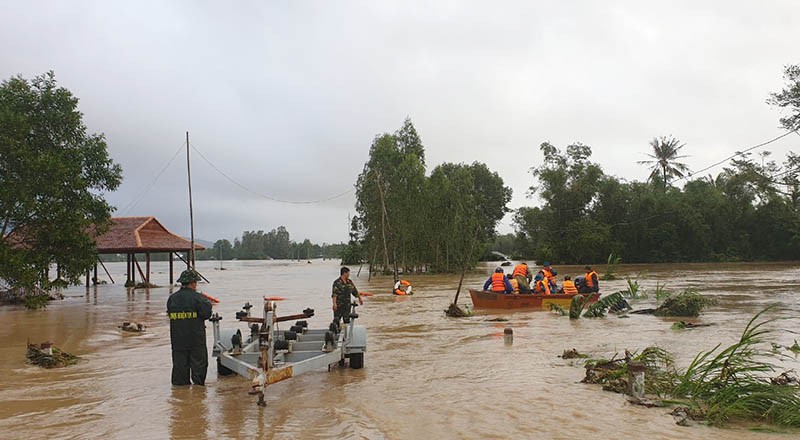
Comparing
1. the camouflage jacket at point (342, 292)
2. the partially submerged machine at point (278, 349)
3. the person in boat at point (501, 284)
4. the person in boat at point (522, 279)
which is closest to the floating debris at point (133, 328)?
the partially submerged machine at point (278, 349)

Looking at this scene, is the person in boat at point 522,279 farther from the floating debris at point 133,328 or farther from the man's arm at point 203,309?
the man's arm at point 203,309

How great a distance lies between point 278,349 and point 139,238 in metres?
26.8

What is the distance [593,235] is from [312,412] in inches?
2022

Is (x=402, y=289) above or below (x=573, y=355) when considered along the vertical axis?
above

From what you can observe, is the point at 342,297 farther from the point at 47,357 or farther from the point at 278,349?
the point at 47,357

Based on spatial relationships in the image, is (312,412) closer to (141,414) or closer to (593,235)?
(141,414)

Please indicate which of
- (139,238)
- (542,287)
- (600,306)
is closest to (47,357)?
(600,306)

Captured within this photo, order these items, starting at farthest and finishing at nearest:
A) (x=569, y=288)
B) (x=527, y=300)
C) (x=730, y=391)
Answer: (x=569, y=288) → (x=527, y=300) → (x=730, y=391)

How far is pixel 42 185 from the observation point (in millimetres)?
16375

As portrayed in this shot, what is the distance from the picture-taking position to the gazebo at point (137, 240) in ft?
99.9

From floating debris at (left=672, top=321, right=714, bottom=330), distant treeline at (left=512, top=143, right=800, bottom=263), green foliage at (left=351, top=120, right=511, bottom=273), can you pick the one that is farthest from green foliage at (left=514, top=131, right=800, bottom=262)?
floating debris at (left=672, top=321, right=714, bottom=330)

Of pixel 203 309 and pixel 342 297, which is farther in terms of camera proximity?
pixel 342 297

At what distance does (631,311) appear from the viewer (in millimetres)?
16797

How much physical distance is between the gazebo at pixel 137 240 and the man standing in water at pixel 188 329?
22.9 m
